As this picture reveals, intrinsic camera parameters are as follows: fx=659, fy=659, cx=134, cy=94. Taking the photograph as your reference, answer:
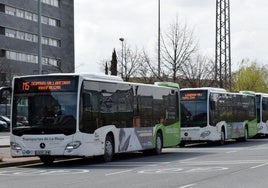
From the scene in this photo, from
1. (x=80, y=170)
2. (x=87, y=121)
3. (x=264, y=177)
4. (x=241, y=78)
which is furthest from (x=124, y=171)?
(x=241, y=78)

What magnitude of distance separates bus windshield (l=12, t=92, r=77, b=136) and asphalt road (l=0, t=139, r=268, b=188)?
1.23 meters

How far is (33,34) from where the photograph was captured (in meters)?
91.6

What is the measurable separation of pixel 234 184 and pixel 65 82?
316 inches

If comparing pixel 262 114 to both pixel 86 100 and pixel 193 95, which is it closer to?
pixel 193 95

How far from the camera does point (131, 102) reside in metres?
24.8

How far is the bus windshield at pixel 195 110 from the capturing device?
33125mm

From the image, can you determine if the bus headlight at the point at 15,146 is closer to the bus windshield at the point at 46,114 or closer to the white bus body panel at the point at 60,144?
the white bus body panel at the point at 60,144

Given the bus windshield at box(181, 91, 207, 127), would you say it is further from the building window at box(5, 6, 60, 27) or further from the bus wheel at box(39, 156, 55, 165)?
the building window at box(5, 6, 60, 27)

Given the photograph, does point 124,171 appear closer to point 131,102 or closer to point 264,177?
point 264,177

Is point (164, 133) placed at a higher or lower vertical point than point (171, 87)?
lower

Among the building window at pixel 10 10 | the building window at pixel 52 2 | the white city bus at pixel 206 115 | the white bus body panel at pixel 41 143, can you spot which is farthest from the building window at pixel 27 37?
the white bus body panel at pixel 41 143

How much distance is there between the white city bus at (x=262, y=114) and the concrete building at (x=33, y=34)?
36.9 meters

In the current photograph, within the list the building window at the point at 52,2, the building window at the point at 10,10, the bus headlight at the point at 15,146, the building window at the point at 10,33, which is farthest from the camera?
the building window at the point at 52,2

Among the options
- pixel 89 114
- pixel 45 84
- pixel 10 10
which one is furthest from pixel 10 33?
pixel 89 114
